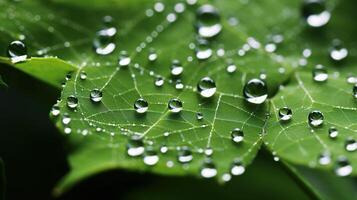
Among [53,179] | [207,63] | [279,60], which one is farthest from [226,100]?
[53,179]

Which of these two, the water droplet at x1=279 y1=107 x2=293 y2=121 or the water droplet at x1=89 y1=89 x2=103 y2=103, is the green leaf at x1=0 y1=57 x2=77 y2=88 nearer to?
the water droplet at x1=89 y1=89 x2=103 y2=103

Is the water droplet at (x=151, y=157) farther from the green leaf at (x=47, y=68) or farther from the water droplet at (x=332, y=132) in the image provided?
the water droplet at (x=332, y=132)

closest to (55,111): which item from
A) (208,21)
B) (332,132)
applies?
(332,132)

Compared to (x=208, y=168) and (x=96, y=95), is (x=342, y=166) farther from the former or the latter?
(x=96, y=95)

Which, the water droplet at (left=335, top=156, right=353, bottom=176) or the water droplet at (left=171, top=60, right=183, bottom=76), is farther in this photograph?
the water droplet at (left=171, top=60, right=183, bottom=76)

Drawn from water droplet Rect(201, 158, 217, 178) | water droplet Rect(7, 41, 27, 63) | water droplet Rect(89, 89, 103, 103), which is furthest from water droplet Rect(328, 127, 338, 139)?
water droplet Rect(7, 41, 27, 63)

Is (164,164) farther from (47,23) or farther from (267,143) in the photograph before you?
(47,23)
